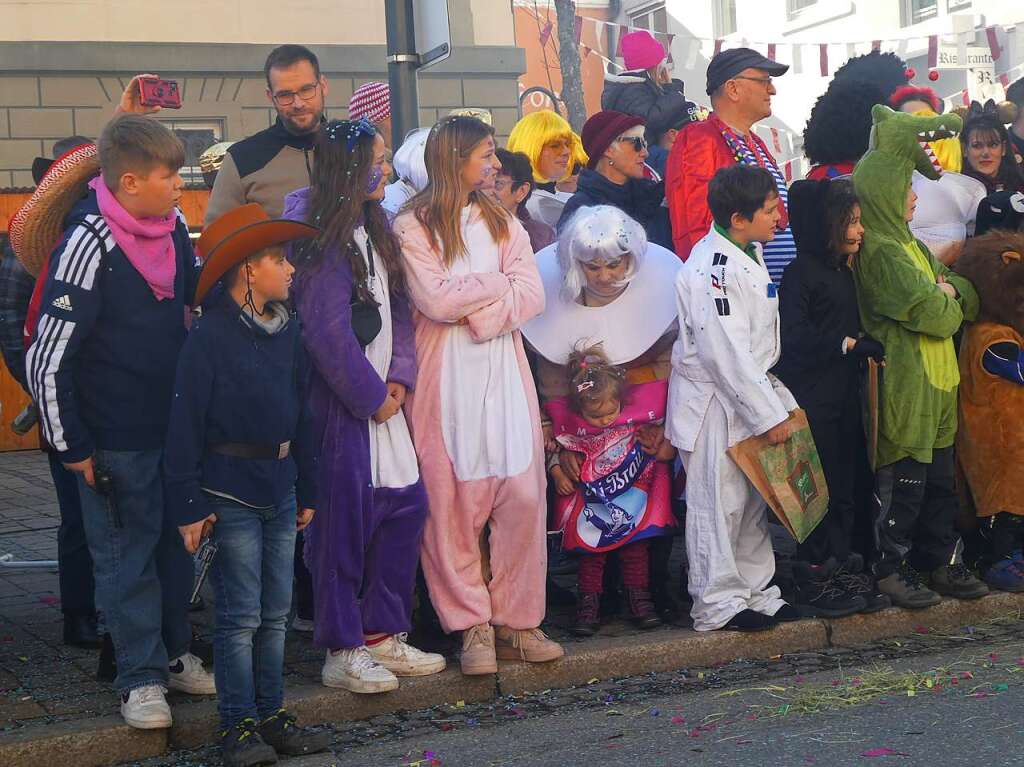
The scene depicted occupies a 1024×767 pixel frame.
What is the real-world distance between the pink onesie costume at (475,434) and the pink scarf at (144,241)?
900 millimetres

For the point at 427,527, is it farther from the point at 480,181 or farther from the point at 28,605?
the point at 28,605

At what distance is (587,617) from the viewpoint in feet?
18.9

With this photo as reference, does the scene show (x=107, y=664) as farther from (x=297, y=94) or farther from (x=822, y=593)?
(x=822, y=593)

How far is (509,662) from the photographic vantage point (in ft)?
17.6

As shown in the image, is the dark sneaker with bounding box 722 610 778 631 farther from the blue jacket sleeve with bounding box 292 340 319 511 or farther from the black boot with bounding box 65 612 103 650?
the black boot with bounding box 65 612 103 650

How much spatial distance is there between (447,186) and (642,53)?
4.02 metres

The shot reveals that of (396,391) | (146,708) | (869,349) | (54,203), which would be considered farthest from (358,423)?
(869,349)

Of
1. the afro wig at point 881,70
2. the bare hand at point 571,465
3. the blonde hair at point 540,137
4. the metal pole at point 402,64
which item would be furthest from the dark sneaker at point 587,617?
the afro wig at point 881,70

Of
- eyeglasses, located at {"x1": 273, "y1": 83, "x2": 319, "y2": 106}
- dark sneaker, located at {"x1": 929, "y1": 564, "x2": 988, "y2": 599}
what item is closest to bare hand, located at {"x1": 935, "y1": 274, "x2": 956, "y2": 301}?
dark sneaker, located at {"x1": 929, "y1": 564, "x2": 988, "y2": 599}

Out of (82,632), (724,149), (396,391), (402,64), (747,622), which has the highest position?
(402,64)

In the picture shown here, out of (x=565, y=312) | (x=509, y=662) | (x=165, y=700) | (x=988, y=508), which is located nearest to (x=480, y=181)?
(x=565, y=312)

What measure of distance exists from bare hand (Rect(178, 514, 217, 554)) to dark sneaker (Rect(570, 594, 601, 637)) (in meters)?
1.76

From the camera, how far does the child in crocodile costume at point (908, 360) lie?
607 cm

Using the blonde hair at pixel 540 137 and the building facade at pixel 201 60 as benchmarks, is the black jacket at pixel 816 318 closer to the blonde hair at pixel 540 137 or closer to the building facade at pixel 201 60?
the blonde hair at pixel 540 137
